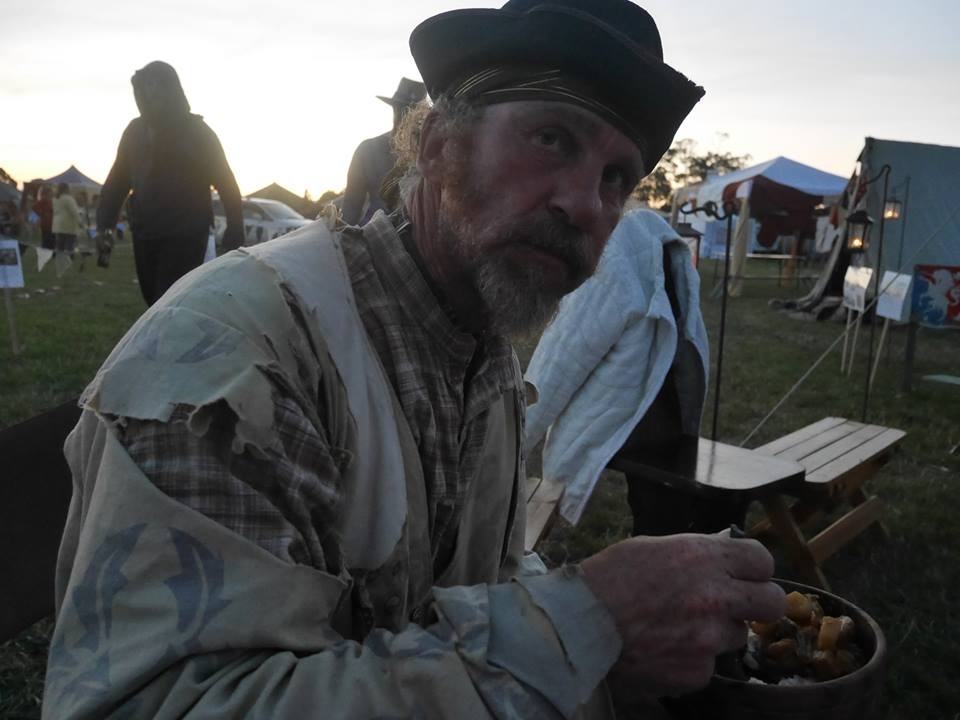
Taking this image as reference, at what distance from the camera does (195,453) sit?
0.88 metres

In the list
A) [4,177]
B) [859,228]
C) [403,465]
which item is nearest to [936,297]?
[859,228]

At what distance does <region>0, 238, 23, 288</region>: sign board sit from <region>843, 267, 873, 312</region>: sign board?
26.9 feet

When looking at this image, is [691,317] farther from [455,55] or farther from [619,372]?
[455,55]

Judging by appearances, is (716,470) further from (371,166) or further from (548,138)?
(371,166)

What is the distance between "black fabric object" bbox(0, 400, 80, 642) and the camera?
4.47 feet

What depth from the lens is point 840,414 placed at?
7023 millimetres

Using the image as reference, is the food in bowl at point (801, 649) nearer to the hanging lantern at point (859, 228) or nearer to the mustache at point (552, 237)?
the mustache at point (552, 237)

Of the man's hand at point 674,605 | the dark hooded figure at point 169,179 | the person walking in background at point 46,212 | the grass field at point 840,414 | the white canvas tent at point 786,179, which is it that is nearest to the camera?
the man's hand at point 674,605

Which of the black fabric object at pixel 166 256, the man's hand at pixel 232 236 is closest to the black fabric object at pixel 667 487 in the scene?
the man's hand at pixel 232 236

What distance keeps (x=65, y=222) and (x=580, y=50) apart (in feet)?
64.6

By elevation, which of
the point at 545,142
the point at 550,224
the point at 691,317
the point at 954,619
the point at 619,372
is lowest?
the point at 954,619

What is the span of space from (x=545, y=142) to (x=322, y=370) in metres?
0.57

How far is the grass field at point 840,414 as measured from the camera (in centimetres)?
304

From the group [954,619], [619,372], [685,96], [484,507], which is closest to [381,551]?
[484,507]
